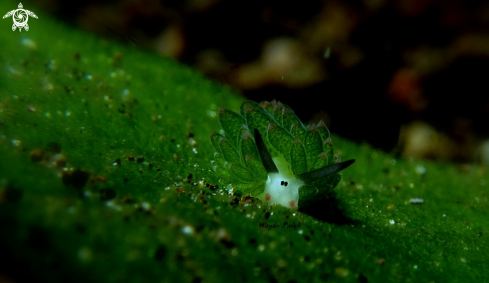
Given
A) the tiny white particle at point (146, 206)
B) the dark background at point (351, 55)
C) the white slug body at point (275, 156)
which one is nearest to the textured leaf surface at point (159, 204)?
the tiny white particle at point (146, 206)

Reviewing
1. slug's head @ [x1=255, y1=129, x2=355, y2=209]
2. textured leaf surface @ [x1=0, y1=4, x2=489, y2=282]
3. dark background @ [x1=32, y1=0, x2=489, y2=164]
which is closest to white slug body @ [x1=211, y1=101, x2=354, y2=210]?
slug's head @ [x1=255, y1=129, x2=355, y2=209]

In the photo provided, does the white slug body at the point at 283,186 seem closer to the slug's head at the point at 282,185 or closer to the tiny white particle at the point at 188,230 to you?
the slug's head at the point at 282,185

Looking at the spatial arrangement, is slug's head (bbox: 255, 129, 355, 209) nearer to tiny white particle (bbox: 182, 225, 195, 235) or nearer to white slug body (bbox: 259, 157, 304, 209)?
white slug body (bbox: 259, 157, 304, 209)

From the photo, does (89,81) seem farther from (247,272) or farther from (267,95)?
(247,272)

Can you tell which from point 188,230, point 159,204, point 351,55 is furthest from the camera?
point 351,55

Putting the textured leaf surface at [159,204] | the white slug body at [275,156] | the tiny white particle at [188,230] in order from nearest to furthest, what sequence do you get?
the textured leaf surface at [159,204] < the tiny white particle at [188,230] < the white slug body at [275,156]

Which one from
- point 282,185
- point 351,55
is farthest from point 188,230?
point 351,55

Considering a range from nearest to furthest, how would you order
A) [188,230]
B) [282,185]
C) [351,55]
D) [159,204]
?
[188,230]
[159,204]
[282,185]
[351,55]

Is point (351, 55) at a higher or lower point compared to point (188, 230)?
higher

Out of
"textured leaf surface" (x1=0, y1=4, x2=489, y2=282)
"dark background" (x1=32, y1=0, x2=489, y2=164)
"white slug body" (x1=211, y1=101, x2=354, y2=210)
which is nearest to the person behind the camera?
"textured leaf surface" (x1=0, y1=4, x2=489, y2=282)

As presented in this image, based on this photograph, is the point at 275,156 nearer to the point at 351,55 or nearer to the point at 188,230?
the point at 188,230
